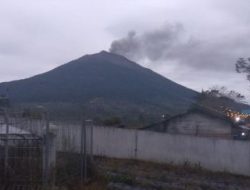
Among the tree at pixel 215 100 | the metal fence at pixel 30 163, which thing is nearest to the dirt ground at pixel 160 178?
the metal fence at pixel 30 163

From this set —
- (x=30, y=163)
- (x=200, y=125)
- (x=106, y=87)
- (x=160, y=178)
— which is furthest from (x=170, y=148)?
(x=106, y=87)

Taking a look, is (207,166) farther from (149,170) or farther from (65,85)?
(65,85)

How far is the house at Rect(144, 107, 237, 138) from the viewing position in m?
40.7

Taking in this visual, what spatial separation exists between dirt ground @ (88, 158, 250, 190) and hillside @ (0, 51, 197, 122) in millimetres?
55474

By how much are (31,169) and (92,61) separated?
4753 inches

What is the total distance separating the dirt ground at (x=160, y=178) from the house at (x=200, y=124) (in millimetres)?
12114

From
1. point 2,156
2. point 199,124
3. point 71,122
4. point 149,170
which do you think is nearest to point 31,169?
point 2,156

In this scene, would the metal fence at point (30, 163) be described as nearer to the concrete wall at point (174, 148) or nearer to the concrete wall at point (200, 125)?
the concrete wall at point (174, 148)

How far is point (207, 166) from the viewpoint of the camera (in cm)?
2795

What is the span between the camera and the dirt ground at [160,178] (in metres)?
20.1

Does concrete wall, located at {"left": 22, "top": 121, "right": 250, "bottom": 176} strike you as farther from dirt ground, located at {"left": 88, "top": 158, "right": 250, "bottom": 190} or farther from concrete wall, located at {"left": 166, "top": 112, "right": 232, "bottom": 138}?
concrete wall, located at {"left": 166, "top": 112, "right": 232, "bottom": 138}

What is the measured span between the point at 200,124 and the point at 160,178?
18.9 m

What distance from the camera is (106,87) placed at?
117 m

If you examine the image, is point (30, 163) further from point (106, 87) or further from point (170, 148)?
point (106, 87)
